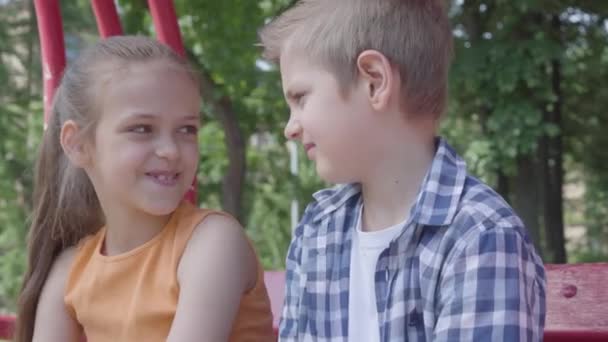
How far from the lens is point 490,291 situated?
1.38m

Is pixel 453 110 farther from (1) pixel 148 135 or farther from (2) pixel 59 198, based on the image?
(1) pixel 148 135

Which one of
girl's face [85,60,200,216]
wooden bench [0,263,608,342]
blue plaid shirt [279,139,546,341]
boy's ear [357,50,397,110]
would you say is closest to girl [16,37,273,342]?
girl's face [85,60,200,216]

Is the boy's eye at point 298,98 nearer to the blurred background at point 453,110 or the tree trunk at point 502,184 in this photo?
the blurred background at point 453,110

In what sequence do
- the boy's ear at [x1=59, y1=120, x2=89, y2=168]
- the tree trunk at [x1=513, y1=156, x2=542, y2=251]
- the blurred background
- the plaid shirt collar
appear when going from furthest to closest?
1. the tree trunk at [x1=513, y1=156, x2=542, y2=251]
2. the blurred background
3. the boy's ear at [x1=59, y1=120, x2=89, y2=168]
4. the plaid shirt collar

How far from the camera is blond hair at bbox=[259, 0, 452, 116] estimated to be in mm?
1557

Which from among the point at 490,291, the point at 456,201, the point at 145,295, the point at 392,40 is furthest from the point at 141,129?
the point at 490,291

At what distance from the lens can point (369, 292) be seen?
163cm

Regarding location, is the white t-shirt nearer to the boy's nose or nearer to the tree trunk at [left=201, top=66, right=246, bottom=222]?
the boy's nose

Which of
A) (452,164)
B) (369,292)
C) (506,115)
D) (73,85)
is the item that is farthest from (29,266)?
(506,115)

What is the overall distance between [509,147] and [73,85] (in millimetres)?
4662

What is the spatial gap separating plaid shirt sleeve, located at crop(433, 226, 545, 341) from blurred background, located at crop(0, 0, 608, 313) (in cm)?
450

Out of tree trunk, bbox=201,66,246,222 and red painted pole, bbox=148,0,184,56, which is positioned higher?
red painted pole, bbox=148,0,184,56

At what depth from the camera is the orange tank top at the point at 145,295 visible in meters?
1.87

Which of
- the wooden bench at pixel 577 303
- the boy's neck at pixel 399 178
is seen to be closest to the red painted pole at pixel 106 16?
the boy's neck at pixel 399 178
